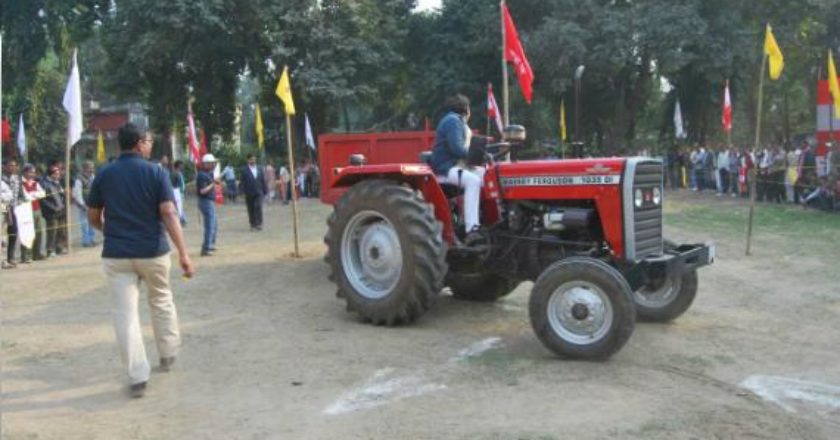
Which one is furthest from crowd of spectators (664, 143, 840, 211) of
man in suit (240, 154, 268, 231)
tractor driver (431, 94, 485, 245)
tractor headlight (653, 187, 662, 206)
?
man in suit (240, 154, 268, 231)

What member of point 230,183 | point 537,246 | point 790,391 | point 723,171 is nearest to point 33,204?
point 537,246

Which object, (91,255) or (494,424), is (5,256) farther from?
(494,424)

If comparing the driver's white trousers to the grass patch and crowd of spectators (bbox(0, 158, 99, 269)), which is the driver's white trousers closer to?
the grass patch

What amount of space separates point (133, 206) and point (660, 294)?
4826 millimetres

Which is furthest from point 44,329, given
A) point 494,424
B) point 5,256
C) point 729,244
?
point 729,244

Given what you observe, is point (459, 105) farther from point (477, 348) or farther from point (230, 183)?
point (230, 183)

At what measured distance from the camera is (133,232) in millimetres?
5844

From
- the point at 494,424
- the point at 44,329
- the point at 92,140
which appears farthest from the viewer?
the point at 92,140

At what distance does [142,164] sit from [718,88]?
3228cm

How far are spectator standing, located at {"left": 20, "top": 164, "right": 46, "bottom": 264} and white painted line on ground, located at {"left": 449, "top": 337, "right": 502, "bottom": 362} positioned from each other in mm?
9153

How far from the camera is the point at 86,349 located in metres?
7.20

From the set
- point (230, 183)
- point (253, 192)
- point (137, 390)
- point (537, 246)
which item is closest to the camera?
point (137, 390)

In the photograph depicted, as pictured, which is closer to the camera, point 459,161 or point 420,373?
point 420,373

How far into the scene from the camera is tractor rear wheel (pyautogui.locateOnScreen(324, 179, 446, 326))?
24.3 feet
